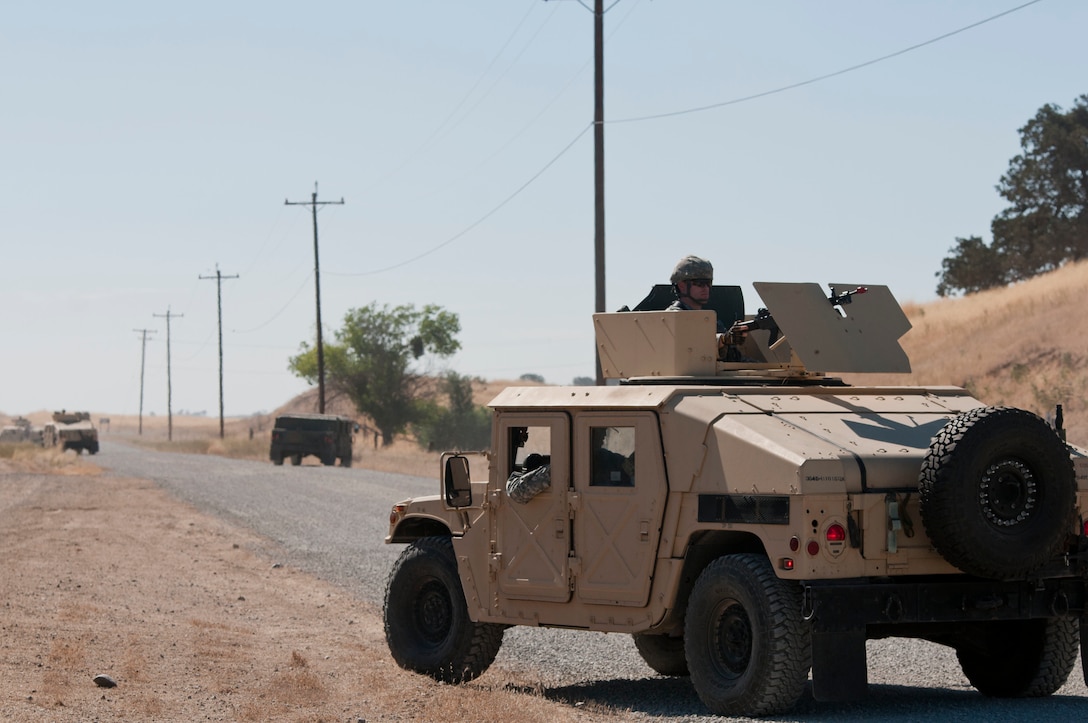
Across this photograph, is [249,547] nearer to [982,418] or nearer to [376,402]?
[982,418]

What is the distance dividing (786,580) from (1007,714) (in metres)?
1.37

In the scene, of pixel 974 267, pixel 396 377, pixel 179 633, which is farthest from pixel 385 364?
pixel 179 633

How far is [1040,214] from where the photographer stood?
66.4 metres

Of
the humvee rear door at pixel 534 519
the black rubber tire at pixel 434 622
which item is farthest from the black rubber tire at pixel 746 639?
the black rubber tire at pixel 434 622

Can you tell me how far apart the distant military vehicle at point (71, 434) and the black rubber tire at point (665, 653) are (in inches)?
2349

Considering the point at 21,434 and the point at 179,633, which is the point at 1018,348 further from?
the point at 21,434

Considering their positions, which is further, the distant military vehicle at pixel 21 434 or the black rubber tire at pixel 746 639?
the distant military vehicle at pixel 21 434

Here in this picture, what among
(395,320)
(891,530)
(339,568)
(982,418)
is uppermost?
(395,320)

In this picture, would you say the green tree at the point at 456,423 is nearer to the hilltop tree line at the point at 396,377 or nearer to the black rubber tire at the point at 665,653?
the hilltop tree line at the point at 396,377

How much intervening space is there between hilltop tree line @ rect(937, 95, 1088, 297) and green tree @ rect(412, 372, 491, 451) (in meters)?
24.1

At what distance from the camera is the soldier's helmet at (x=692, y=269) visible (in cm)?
1049

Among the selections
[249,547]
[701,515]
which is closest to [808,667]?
[701,515]

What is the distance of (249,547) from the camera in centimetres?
2144

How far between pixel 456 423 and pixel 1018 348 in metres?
38.5
